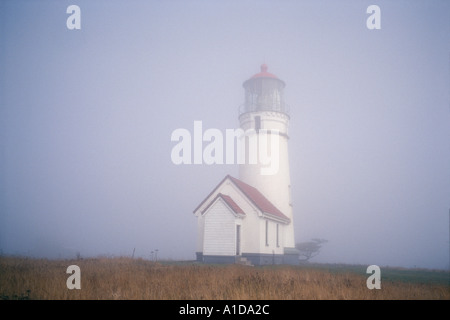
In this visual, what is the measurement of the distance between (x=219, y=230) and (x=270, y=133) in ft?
34.7

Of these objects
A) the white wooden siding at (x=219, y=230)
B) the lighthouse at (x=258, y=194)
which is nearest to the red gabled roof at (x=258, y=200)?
the lighthouse at (x=258, y=194)

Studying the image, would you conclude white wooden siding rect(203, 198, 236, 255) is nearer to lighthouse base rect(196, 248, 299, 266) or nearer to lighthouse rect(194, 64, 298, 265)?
lighthouse rect(194, 64, 298, 265)

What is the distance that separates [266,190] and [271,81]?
10.3 m

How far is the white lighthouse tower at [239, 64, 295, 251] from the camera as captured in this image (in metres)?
30.6

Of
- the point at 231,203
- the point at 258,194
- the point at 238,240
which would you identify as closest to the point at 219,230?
the point at 238,240

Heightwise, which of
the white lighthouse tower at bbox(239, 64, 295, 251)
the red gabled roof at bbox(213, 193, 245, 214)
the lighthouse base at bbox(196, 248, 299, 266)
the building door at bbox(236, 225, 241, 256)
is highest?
the white lighthouse tower at bbox(239, 64, 295, 251)

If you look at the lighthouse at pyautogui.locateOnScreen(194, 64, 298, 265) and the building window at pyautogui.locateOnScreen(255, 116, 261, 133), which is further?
the building window at pyautogui.locateOnScreen(255, 116, 261, 133)

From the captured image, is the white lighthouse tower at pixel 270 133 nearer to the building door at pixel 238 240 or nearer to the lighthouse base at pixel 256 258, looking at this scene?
the lighthouse base at pixel 256 258

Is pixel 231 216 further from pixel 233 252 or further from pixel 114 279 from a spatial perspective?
pixel 114 279

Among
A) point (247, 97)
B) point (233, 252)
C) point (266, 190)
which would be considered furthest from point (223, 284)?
point (247, 97)

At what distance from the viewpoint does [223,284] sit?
11102 millimetres

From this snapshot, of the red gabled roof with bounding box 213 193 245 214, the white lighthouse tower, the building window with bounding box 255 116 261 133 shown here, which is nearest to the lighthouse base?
the white lighthouse tower

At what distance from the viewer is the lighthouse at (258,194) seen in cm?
2477

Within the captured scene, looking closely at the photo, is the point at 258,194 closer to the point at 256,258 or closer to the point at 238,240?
the point at 238,240
